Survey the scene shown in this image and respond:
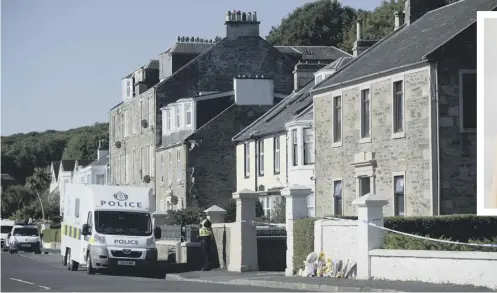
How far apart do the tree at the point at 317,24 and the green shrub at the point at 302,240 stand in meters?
69.7

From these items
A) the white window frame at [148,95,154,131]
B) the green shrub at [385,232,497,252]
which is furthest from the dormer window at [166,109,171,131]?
the green shrub at [385,232,497,252]

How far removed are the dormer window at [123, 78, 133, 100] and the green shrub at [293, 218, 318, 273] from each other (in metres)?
49.0

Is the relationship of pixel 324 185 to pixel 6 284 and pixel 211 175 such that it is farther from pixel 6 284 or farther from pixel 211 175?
pixel 211 175

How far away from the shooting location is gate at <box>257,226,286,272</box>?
3584 centimetres

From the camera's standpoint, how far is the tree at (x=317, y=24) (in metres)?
101

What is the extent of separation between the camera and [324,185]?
142ft

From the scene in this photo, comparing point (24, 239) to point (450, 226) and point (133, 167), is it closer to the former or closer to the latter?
point (133, 167)

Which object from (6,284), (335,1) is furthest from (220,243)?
(335,1)

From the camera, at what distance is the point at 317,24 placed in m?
102

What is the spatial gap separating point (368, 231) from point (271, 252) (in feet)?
Result: 31.0

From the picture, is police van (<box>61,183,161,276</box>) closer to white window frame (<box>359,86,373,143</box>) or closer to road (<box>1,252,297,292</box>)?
road (<box>1,252,297,292</box>)

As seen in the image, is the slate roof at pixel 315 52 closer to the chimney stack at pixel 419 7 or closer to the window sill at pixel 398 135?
the chimney stack at pixel 419 7

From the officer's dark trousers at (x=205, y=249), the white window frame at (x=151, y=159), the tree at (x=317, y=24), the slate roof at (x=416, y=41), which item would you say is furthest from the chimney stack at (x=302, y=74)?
the tree at (x=317, y=24)

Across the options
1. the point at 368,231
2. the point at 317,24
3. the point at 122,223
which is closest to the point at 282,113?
the point at 122,223
